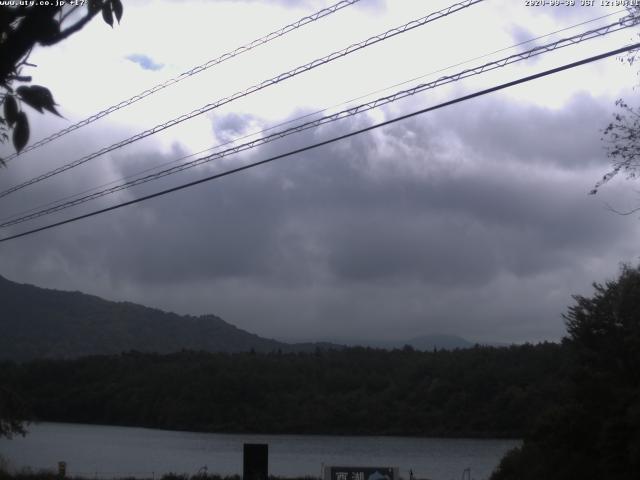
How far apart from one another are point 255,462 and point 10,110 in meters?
21.2

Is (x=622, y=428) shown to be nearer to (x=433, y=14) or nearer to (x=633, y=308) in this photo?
(x=633, y=308)

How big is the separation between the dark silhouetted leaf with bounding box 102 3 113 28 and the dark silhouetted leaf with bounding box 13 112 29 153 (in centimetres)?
67

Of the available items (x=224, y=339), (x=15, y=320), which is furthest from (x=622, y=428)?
(x=224, y=339)

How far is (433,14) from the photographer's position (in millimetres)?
12062

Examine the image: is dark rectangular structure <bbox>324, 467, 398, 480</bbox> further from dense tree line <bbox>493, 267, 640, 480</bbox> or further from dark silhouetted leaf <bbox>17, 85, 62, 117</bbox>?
dark silhouetted leaf <bbox>17, 85, 62, 117</bbox>

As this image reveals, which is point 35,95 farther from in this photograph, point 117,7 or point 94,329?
point 94,329

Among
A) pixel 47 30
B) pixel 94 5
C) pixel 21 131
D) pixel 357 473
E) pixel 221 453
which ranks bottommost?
pixel 357 473

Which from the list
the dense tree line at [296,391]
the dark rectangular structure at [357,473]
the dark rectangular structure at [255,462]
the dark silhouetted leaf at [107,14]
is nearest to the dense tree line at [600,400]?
the dark rectangular structure at [357,473]

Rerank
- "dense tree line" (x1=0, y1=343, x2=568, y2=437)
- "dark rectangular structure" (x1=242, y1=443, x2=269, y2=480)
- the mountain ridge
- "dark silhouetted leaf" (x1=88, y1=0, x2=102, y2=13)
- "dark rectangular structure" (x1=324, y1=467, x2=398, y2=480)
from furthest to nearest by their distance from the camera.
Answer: the mountain ridge, "dense tree line" (x1=0, y1=343, x2=568, y2=437), "dark rectangular structure" (x1=242, y1=443, x2=269, y2=480), "dark rectangular structure" (x1=324, y1=467, x2=398, y2=480), "dark silhouetted leaf" (x1=88, y1=0, x2=102, y2=13)

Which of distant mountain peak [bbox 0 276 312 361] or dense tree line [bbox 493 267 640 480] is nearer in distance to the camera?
dense tree line [bbox 493 267 640 480]

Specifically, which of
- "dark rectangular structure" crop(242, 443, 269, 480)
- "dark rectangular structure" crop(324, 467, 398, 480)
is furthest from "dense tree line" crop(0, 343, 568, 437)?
"dark rectangular structure" crop(324, 467, 398, 480)

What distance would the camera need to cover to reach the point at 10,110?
391 cm

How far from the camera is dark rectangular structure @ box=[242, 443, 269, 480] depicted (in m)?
23.9

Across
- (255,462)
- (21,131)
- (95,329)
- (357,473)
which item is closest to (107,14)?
(21,131)
